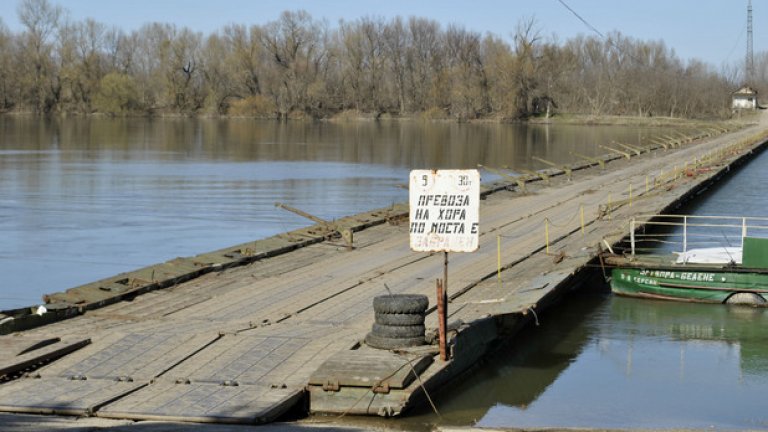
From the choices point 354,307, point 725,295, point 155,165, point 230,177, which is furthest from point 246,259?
point 155,165

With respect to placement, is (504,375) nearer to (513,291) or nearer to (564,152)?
(513,291)

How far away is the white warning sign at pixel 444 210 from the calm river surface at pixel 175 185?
12.6 m

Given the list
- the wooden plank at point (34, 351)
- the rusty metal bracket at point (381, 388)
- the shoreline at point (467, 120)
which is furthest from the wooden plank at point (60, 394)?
the shoreline at point (467, 120)

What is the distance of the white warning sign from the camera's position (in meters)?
15.3

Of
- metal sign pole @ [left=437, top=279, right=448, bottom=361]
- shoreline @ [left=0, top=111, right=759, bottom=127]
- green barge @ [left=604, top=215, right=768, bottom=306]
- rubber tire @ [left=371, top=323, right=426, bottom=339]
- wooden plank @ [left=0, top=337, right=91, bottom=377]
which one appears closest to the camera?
wooden plank @ [left=0, top=337, right=91, bottom=377]

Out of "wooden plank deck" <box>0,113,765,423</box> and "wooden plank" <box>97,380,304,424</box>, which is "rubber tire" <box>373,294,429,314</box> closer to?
"wooden plank deck" <box>0,113,765,423</box>

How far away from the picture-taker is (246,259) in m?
24.9

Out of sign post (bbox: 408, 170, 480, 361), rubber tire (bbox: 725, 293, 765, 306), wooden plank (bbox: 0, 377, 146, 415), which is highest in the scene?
sign post (bbox: 408, 170, 480, 361)

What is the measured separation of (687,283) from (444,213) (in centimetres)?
1118

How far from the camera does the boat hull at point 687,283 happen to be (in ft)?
78.7

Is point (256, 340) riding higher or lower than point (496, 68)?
lower

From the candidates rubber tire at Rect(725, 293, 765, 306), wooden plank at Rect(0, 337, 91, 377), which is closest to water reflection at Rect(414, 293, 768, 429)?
rubber tire at Rect(725, 293, 765, 306)

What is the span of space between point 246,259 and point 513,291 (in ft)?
22.3

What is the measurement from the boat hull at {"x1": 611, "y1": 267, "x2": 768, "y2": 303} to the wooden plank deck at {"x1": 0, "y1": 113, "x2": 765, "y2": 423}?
3.80 feet
